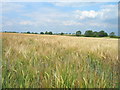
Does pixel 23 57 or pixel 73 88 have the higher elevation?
pixel 23 57

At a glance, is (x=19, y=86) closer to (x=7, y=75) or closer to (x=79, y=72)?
(x=7, y=75)

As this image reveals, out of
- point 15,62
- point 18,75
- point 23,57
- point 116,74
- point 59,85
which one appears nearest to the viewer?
point 59,85

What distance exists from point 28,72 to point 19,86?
7.8 inches

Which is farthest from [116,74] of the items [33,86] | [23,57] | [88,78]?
[23,57]

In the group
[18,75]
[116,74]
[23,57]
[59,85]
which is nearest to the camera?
[59,85]

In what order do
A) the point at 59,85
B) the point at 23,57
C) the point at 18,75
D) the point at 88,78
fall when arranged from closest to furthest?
1. the point at 59,85
2. the point at 88,78
3. the point at 18,75
4. the point at 23,57

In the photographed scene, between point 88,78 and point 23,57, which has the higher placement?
point 23,57

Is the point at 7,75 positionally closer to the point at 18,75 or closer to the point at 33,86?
the point at 18,75

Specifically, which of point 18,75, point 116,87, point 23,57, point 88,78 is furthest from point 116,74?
point 23,57

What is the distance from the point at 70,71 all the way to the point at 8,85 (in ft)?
1.67

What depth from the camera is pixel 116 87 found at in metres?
1.15

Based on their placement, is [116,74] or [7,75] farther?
[116,74]

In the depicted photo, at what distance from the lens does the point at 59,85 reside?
1038 mm

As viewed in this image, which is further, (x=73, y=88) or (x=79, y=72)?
(x=79, y=72)
